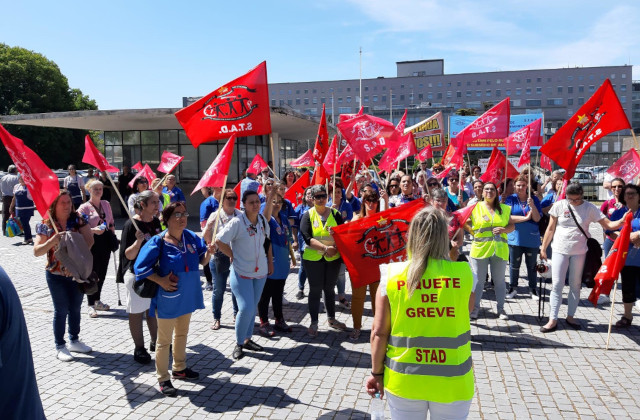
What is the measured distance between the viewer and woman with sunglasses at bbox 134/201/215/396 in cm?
491

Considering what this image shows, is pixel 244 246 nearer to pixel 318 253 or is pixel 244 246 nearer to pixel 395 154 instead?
pixel 318 253

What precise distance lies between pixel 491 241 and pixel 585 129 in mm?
1959

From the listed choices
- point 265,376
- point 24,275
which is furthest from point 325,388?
point 24,275

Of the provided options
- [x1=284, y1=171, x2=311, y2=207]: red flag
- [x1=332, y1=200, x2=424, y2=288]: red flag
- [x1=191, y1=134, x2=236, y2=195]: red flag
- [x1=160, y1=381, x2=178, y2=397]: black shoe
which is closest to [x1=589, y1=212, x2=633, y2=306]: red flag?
[x1=332, y1=200, x2=424, y2=288]: red flag

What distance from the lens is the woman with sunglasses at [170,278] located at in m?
4.91

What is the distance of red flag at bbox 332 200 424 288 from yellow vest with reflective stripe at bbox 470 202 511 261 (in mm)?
1571

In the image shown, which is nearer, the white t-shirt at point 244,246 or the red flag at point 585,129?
the white t-shirt at point 244,246

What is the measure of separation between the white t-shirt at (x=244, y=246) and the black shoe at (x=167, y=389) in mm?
1425

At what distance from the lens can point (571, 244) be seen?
683 centimetres

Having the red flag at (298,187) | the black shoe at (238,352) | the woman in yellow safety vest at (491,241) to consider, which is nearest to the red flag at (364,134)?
the red flag at (298,187)

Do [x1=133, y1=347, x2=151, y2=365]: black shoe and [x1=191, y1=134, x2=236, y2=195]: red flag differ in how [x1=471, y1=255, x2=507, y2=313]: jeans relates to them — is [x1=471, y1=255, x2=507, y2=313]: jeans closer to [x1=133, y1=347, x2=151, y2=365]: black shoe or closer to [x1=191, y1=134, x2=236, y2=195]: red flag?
[x1=191, y1=134, x2=236, y2=195]: red flag

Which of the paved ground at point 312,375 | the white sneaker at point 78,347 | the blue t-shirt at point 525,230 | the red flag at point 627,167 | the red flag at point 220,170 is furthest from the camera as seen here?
the red flag at point 627,167

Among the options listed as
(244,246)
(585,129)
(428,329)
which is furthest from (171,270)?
(585,129)

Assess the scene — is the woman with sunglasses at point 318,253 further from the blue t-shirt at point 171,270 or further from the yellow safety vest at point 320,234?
the blue t-shirt at point 171,270
